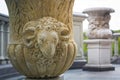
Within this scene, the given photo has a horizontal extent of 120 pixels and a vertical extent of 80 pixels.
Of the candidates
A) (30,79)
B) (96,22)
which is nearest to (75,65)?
(96,22)

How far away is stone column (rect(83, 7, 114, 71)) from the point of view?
28.6 feet

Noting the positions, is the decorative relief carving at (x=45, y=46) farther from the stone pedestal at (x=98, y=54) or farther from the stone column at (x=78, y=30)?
the stone column at (x=78, y=30)

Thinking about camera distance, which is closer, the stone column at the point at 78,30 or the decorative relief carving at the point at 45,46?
the decorative relief carving at the point at 45,46

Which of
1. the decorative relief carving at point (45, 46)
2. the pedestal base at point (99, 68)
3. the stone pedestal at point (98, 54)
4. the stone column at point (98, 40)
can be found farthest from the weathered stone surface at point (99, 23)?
the decorative relief carving at point (45, 46)

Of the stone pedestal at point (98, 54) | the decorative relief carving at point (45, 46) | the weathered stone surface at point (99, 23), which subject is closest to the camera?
the decorative relief carving at point (45, 46)

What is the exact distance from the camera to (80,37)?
33.1 feet

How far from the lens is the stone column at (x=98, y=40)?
8727mm

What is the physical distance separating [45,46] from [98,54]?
5.87 meters

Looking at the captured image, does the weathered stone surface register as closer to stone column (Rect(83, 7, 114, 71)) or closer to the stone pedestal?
stone column (Rect(83, 7, 114, 71))

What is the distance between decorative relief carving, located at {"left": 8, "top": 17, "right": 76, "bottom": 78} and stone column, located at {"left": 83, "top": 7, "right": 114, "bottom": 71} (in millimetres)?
5412

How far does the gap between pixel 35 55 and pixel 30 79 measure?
388 millimetres

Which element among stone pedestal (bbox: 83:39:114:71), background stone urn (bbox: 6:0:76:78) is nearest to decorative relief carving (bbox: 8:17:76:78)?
background stone urn (bbox: 6:0:76:78)

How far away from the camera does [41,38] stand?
126 inches

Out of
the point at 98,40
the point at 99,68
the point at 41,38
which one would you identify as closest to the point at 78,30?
the point at 98,40
